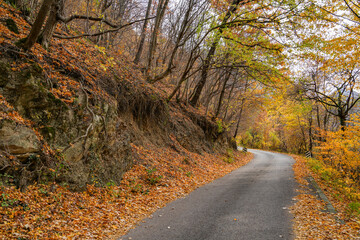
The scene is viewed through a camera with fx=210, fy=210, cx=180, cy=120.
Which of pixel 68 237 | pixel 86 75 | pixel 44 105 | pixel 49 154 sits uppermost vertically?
pixel 86 75

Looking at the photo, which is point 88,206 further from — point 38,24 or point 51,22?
point 51,22

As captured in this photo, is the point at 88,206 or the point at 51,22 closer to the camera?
the point at 88,206

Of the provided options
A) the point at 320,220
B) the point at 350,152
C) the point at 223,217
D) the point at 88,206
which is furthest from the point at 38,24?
the point at 350,152

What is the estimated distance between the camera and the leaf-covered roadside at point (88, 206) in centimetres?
409

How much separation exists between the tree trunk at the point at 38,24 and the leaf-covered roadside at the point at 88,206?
4017 millimetres

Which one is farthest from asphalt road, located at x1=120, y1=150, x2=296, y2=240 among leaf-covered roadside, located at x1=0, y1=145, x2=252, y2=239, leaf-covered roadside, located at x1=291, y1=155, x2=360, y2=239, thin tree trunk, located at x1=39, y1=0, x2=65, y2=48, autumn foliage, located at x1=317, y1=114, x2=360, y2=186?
thin tree trunk, located at x1=39, y1=0, x2=65, y2=48

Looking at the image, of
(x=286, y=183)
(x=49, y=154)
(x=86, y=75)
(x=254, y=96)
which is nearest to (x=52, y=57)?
(x=86, y=75)

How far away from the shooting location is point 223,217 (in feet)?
19.6

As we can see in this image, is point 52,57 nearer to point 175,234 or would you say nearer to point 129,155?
point 129,155

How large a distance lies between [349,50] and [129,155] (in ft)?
41.4

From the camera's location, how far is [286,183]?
10.4 metres

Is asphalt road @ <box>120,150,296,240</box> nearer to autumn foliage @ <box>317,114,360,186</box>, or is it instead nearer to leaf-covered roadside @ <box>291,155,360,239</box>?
leaf-covered roadside @ <box>291,155,360,239</box>

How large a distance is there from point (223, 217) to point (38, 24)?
7.54m

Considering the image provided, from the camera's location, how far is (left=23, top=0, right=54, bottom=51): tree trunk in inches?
222
